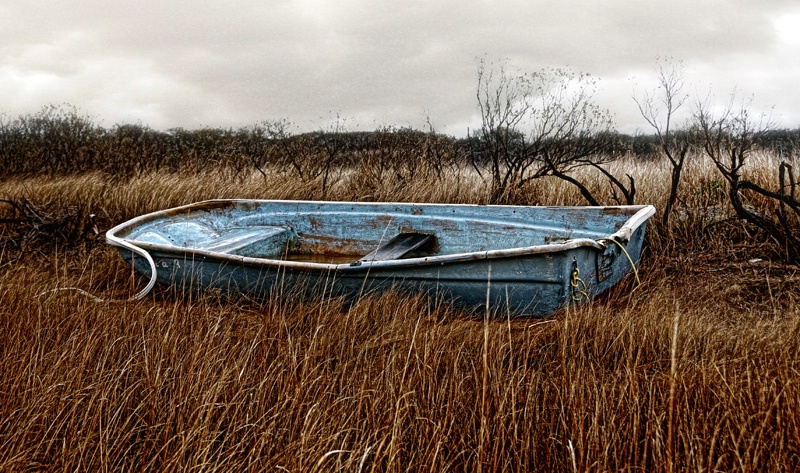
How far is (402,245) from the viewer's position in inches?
194

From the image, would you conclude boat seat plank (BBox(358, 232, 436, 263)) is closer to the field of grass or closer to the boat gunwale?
A: the boat gunwale

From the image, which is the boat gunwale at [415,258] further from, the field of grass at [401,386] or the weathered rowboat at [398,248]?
the field of grass at [401,386]

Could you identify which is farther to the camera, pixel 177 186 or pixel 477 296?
pixel 177 186

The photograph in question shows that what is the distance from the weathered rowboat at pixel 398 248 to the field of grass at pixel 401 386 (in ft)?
0.56

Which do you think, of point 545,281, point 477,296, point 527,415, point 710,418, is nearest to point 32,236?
point 477,296

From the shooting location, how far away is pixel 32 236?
5875 millimetres

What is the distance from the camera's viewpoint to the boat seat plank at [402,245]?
4602mm

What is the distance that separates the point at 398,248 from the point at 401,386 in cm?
275

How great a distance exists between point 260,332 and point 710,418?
185cm

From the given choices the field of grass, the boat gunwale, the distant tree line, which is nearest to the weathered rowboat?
the boat gunwale

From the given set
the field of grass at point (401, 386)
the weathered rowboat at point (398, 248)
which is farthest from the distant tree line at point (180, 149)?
the field of grass at point (401, 386)

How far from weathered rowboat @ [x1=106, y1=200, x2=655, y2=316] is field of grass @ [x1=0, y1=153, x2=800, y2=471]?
0.17m

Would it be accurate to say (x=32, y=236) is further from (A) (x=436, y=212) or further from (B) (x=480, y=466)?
(B) (x=480, y=466)

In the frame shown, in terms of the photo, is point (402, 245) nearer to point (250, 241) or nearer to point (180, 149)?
point (250, 241)
